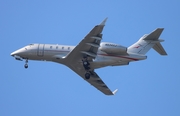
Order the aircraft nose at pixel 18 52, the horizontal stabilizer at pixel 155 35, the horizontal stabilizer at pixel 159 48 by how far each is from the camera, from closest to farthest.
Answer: the horizontal stabilizer at pixel 155 35 < the horizontal stabilizer at pixel 159 48 < the aircraft nose at pixel 18 52

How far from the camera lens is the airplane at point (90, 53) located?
39.6 m

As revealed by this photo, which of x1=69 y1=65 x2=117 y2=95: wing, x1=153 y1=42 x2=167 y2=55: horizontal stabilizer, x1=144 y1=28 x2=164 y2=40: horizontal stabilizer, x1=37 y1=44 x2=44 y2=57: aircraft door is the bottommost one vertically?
x1=69 y1=65 x2=117 y2=95: wing

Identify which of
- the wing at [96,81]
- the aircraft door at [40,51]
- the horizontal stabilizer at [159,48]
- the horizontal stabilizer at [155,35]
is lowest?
the wing at [96,81]

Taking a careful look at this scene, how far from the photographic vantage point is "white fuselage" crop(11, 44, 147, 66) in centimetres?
4059

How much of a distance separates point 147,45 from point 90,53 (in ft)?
19.4

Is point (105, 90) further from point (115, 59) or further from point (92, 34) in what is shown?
point (92, 34)

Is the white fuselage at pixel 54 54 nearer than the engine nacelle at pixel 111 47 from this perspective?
No

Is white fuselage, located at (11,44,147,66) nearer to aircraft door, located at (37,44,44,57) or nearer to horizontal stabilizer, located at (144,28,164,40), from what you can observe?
aircraft door, located at (37,44,44,57)

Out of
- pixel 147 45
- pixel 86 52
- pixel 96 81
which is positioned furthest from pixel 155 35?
pixel 96 81

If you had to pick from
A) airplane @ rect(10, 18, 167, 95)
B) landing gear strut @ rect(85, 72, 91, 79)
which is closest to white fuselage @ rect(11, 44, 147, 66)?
airplane @ rect(10, 18, 167, 95)

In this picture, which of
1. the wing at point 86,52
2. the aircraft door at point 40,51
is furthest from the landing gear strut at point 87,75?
the aircraft door at point 40,51

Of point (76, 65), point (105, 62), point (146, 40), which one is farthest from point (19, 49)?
point (146, 40)

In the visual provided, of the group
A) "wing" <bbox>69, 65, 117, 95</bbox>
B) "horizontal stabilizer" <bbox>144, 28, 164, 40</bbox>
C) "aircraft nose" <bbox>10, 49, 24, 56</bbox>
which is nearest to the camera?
"horizontal stabilizer" <bbox>144, 28, 164, 40</bbox>

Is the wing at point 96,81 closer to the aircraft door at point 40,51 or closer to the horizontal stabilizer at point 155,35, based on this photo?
the aircraft door at point 40,51
